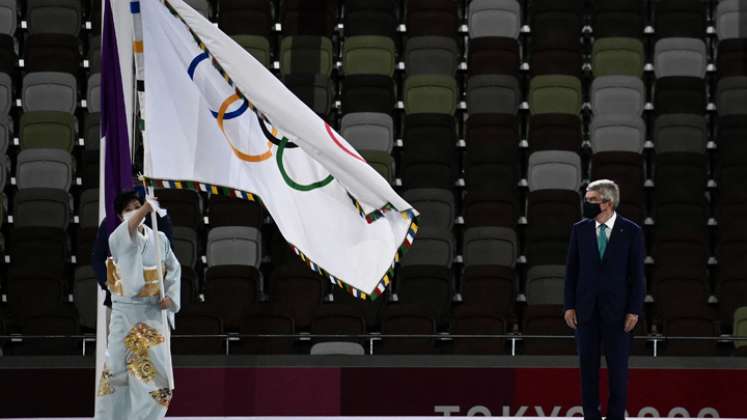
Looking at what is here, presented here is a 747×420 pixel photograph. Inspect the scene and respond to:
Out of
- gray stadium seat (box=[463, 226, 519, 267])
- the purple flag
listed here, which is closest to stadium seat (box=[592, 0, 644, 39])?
gray stadium seat (box=[463, 226, 519, 267])

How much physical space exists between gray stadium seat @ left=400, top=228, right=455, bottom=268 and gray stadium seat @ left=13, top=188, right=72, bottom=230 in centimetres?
301

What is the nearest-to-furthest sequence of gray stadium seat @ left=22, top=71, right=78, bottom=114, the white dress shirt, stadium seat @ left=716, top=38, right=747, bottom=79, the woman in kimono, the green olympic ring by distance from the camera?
1. the woman in kimono
2. the green olympic ring
3. the white dress shirt
4. gray stadium seat @ left=22, top=71, right=78, bottom=114
5. stadium seat @ left=716, top=38, right=747, bottom=79

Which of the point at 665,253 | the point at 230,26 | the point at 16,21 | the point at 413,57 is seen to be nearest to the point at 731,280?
the point at 665,253

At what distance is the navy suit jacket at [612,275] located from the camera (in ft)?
22.1

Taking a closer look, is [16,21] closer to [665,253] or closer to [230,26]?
[230,26]

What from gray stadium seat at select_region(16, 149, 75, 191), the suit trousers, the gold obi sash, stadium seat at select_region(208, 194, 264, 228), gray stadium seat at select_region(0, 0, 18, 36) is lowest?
the suit trousers

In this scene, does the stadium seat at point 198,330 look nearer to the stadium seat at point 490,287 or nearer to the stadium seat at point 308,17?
the stadium seat at point 490,287

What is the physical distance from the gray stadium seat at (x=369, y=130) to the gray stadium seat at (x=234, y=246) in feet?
4.62

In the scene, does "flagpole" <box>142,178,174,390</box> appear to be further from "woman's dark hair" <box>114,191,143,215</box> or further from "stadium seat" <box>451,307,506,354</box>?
"stadium seat" <box>451,307,506,354</box>

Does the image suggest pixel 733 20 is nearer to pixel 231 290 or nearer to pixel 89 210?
pixel 231 290

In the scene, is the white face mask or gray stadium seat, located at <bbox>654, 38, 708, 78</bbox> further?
gray stadium seat, located at <bbox>654, 38, 708, 78</bbox>

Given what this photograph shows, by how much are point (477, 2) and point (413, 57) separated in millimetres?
979

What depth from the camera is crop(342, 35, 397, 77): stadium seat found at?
12781 mm

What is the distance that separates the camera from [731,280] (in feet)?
35.6
